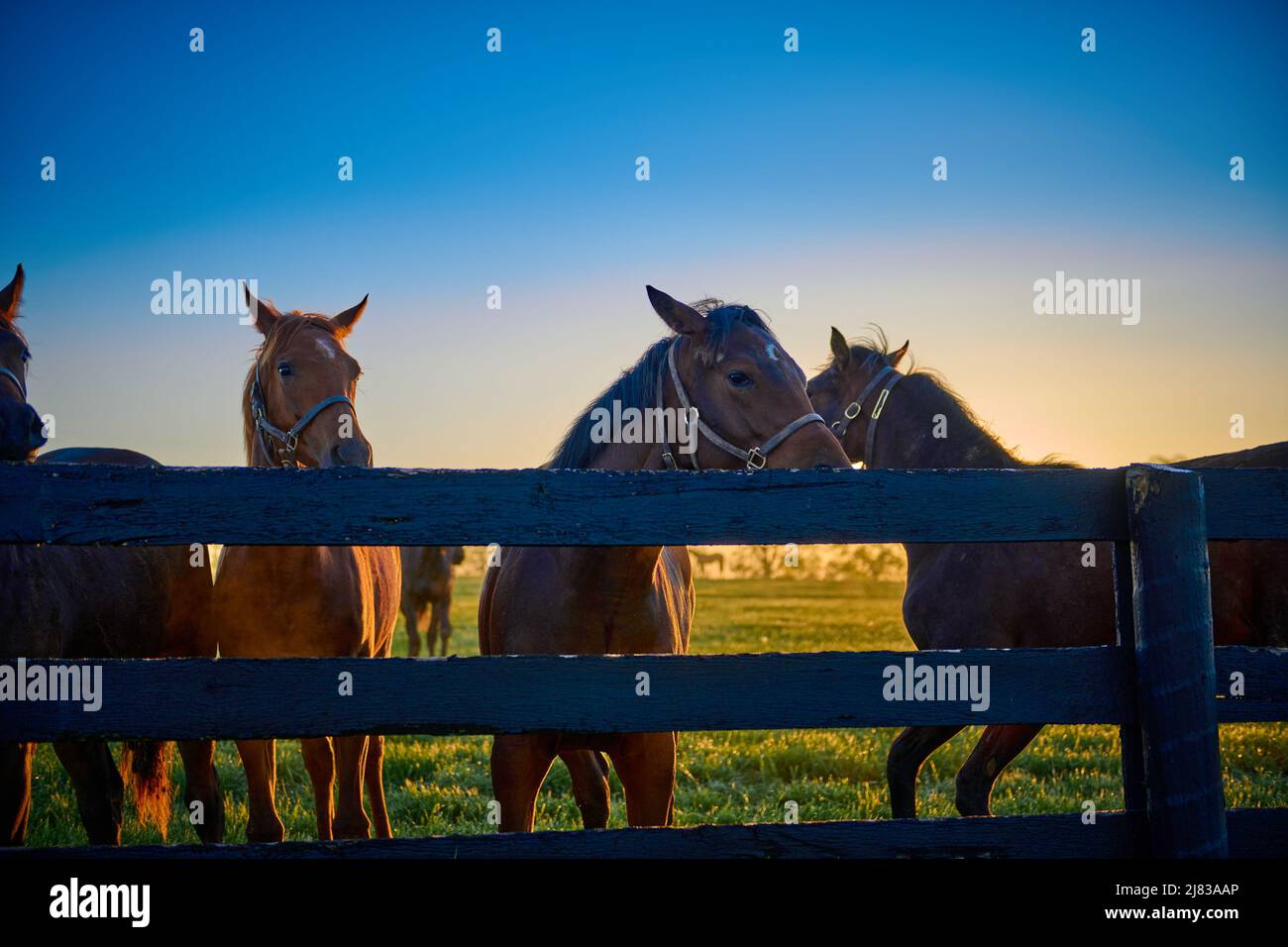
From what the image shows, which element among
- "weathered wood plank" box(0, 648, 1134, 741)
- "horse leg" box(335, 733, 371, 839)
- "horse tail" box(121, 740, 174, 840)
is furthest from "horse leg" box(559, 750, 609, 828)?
"horse tail" box(121, 740, 174, 840)

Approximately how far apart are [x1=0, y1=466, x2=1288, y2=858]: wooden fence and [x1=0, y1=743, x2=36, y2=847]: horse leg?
1.43 meters

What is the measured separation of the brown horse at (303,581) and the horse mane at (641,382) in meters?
1.18

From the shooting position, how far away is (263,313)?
216 inches

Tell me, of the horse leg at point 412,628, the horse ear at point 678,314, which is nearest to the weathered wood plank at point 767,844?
the horse ear at point 678,314

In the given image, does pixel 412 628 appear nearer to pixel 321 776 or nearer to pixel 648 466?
pixel 321 776

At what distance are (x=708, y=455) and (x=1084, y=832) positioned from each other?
188 centimetres

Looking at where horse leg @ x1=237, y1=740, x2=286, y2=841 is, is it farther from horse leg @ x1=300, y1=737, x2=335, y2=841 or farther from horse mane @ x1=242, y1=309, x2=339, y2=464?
horse mane @ x1=242, y1=309, x2=339, y2=464

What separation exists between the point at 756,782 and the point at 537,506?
16.6ft

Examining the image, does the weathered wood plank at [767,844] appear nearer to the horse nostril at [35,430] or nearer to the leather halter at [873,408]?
the horse nostril at [35,430]

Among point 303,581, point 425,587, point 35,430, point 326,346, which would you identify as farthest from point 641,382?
point 425,587

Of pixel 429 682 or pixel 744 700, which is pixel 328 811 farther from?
pixel 744 700

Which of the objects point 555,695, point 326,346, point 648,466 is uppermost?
point 326,346

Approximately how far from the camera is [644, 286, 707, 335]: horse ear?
13.1 feet

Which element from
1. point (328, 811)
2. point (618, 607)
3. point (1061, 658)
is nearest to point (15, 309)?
point (328, 811)
